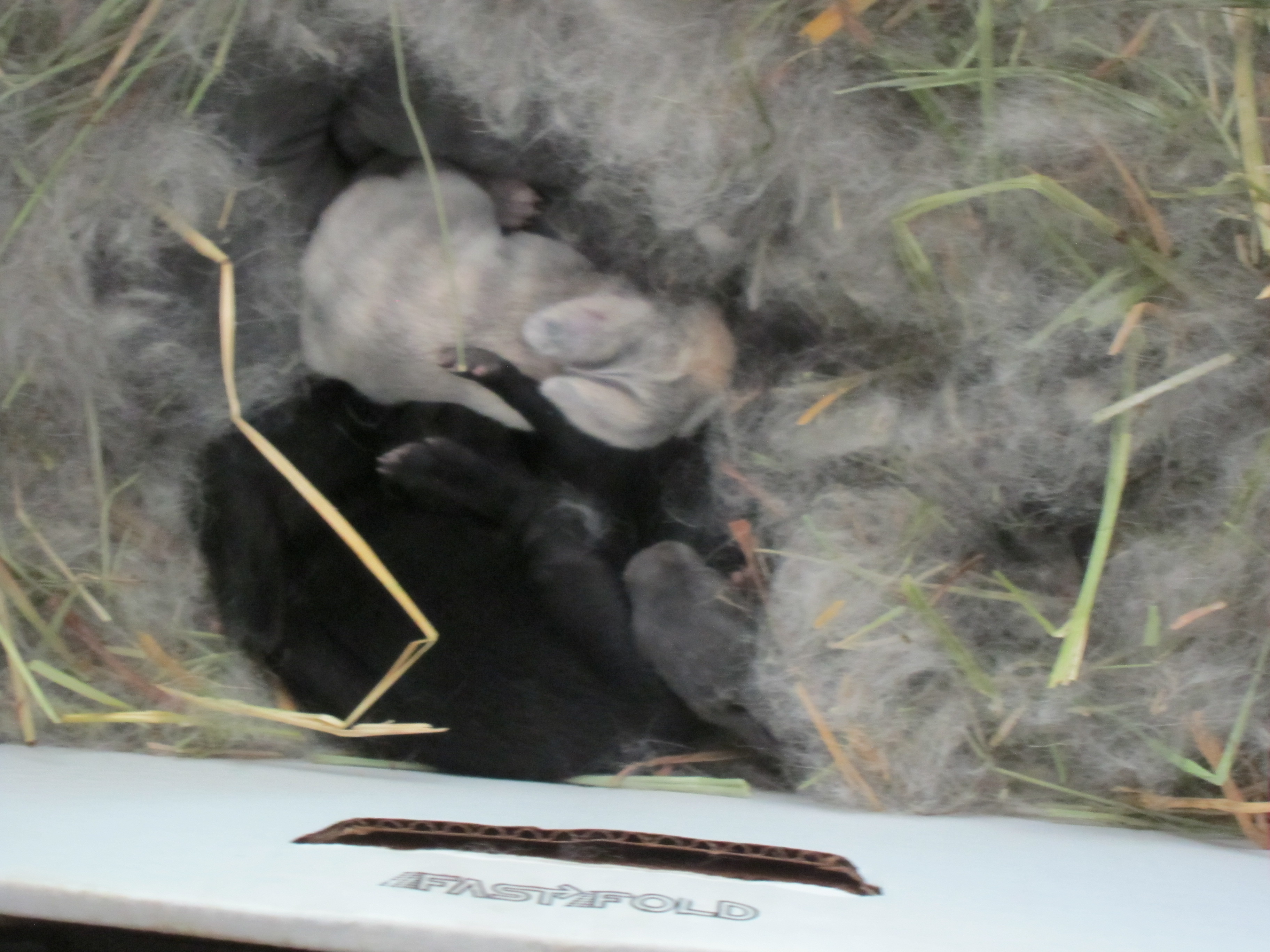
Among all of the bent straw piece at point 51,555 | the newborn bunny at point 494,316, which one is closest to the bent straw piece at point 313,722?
the bent straw piece at point 51,555

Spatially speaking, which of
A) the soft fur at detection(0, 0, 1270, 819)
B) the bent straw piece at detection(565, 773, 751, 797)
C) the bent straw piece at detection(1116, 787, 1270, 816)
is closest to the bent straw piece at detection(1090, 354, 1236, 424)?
the soft fur at detection(0, 0, 1270, 819)

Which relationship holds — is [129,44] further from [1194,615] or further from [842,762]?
[1194,615]

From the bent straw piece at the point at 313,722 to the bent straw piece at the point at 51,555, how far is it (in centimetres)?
12

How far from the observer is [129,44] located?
90 cm

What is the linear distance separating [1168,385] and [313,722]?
710 millimetres

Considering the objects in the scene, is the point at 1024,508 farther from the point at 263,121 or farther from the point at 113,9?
the point at 113,9

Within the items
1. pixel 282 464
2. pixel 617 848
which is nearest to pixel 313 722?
pixel 282 464

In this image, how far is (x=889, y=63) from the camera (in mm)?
851

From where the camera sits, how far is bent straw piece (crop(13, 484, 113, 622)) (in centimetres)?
96

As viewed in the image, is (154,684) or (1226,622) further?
(154,684)

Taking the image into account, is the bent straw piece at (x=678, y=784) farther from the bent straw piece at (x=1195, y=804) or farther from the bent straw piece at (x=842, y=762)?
the bent straw piece at (x=1195, y=804)

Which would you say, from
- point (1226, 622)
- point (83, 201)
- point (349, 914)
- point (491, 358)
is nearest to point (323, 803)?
point (349, 914)

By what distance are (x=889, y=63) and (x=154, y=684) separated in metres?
0.82

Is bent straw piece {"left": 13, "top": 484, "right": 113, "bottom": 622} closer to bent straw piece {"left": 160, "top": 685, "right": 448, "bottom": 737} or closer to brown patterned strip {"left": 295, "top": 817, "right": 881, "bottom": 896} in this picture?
bent straw piece {"left": 160, "top": 685, "right": 448, "bottom": 737}
